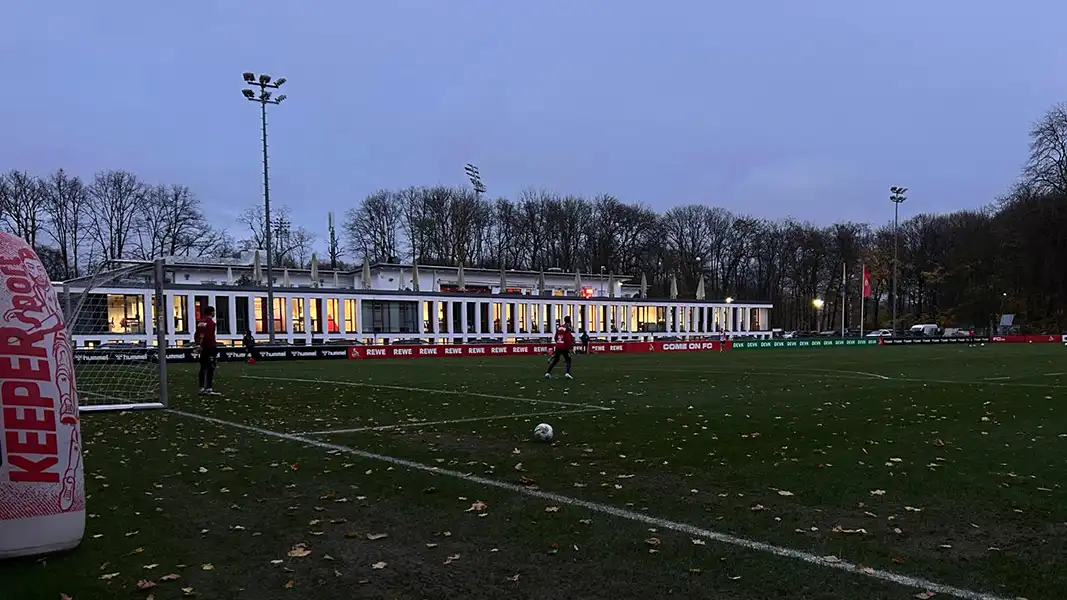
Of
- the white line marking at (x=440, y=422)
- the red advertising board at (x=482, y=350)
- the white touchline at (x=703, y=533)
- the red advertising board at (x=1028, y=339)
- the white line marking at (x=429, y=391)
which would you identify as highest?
the white touchline at (x=703, y=533)

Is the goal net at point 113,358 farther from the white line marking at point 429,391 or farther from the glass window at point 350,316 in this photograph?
the glass window at point 350,316

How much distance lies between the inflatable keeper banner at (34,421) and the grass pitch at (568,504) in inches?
9.3

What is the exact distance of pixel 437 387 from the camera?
18.3m

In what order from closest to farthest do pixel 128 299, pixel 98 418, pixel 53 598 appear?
1. pixel 53 598
2. pixel 98 418
3. pixel 128 299

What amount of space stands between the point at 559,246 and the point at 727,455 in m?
78.4

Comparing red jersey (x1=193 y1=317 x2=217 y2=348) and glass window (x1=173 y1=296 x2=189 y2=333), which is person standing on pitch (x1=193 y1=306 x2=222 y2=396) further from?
glass window (x1=173 y1=296 x2=189 y2=333)

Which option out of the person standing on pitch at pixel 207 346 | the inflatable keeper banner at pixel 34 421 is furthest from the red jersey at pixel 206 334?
the inflatable keeper banner at pixel 34 421

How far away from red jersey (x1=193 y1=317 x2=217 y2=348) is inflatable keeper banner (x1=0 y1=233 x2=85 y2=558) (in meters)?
12.2

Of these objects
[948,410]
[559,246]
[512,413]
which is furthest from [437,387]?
[559,246]

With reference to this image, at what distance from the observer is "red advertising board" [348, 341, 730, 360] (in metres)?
39.1

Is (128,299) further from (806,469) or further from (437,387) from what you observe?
(806,469)

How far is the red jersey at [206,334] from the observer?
16.6 m

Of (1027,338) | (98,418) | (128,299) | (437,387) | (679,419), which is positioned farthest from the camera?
(1027,338)

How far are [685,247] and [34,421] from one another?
86.9m
